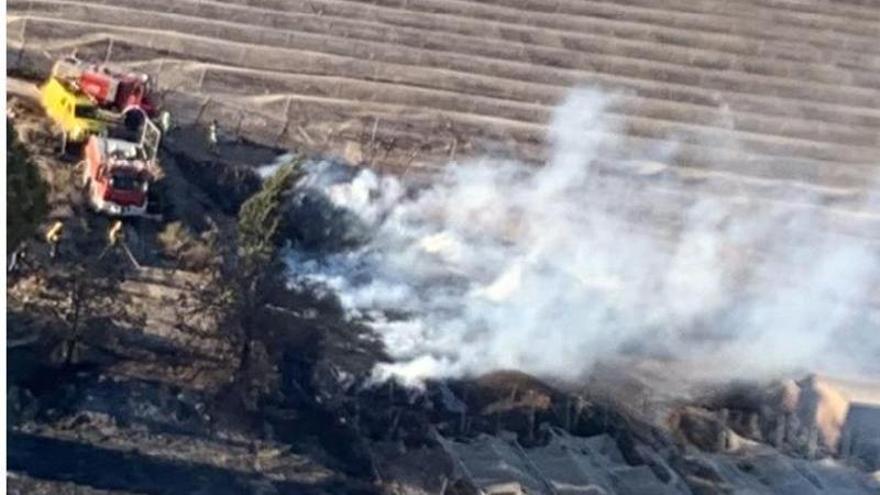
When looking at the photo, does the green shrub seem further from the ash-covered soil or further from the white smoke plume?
the white smoke plume

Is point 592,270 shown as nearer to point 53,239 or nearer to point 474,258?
point 474,258

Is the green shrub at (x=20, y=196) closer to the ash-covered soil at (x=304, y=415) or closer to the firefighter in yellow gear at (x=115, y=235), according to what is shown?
the ash-covered soil at (x=304, y=415)

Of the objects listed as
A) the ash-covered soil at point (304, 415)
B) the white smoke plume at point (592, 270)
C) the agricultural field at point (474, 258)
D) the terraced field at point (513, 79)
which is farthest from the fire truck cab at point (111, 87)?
the white smoke plume at point (592, 270)

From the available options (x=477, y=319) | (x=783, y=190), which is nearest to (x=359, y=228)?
(x=477, y=319)

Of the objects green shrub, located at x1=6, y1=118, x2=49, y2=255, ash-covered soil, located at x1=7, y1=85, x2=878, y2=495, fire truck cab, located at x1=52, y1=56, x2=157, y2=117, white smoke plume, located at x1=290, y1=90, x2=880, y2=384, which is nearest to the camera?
ash-covered soil, located at x1=7, y1=85, x2=878, y2=495

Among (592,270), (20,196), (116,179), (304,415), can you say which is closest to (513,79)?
(592,270)

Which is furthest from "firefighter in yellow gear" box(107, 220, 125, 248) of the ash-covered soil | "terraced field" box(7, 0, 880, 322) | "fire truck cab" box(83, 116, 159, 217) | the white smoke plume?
"terraced field" box(7, 0, 880, 322)

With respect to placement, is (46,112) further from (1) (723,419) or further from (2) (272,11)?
(1) (723,419)
